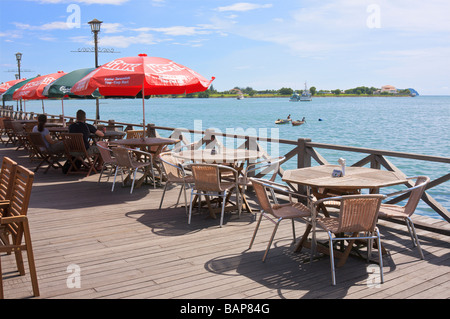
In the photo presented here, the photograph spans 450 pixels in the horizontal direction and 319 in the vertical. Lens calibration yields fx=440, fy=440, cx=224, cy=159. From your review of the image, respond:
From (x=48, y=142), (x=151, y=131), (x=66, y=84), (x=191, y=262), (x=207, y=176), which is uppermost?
(x=66, y=84)

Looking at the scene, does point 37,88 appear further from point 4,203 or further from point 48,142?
point 4,203

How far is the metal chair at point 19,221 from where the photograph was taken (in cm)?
320

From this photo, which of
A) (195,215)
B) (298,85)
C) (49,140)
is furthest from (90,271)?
(298,85)

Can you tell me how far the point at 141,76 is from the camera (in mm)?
6895

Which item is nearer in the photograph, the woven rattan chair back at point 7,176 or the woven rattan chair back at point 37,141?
the woven rattan chair back at point 7,176

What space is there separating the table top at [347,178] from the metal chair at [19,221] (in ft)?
7.63

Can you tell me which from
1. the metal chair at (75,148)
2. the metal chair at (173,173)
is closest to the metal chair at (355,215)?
the metal chair at (173,173)

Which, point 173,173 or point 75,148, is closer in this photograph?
point 173,173

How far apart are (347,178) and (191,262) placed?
5.63 feet

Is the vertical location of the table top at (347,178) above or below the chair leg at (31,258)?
above

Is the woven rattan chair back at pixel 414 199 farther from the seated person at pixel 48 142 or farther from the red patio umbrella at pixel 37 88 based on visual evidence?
the red patio umbrella at pixel 37 88

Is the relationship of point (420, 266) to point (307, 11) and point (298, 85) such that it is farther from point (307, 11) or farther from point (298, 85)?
point (298, 85)

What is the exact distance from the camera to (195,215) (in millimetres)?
5883

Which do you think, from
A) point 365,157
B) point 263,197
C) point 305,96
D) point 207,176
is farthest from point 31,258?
point 305,96
